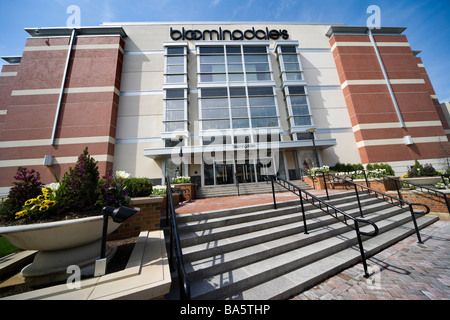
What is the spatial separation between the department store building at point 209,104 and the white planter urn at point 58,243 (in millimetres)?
8523

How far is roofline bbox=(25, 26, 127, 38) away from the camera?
1297cm

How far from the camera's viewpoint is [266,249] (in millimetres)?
3025

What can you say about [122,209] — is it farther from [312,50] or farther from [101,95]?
[312,50]

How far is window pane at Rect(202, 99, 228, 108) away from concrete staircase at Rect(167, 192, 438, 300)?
34.0 ft

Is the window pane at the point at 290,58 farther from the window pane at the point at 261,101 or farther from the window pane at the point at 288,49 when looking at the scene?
the window pane at the point at 261,101

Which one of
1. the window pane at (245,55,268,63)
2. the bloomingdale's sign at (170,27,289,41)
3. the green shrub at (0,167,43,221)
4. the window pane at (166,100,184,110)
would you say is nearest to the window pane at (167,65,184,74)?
the window pane at (166,100,184,110)

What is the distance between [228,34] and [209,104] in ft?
29.6

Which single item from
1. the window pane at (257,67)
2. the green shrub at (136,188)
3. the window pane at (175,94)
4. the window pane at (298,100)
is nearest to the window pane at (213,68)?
the window pane at (257,67)

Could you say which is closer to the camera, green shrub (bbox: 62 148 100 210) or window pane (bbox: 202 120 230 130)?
green shrub (bbox: 62 148 100 210)

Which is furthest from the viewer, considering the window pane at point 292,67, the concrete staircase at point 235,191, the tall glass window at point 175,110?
the window pane at point 292,67

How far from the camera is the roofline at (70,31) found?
12970mm

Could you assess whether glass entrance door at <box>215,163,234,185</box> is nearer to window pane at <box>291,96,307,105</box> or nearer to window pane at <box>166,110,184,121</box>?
window pane at <box>166,110,184,121</box>
